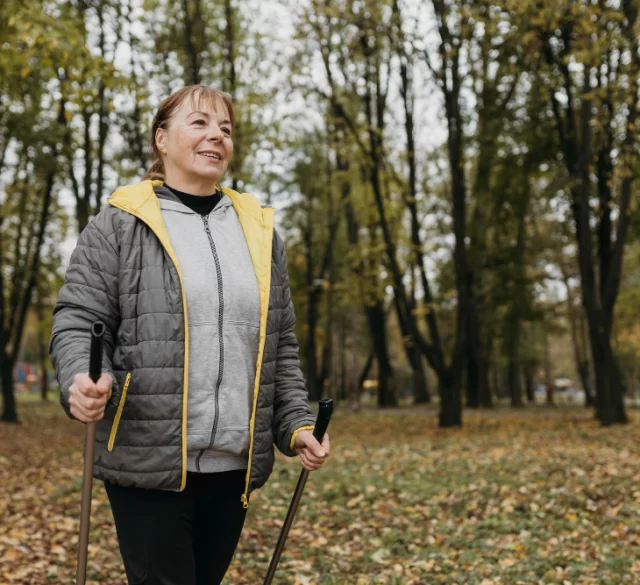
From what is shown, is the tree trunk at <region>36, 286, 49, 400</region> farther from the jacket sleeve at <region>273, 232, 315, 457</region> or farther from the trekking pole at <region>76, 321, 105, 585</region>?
the trekking pole at <region>76, 321, 105, 585</region>

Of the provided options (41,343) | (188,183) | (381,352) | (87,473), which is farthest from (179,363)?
(41,343)

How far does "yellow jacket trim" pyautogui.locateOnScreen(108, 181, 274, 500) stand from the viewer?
7.79ft

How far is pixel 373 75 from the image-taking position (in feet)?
61.3

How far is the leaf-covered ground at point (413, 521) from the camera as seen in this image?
5777 mm

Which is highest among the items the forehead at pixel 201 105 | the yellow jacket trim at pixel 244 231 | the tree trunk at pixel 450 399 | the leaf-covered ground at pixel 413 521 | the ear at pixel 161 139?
the forehead at pixel 201 105

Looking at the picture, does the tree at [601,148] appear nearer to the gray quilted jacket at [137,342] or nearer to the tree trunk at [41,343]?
the gray quilted jacket at [137,342]

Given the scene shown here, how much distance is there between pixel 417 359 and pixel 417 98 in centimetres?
1359

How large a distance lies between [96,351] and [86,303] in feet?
0.92

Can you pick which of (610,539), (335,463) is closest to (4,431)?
(335,463)

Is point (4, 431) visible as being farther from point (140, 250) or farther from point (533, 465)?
point (140, 250)

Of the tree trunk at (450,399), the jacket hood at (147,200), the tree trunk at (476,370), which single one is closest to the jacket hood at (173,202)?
the jacket hood at (147,200)

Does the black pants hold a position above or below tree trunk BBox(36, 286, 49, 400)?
below

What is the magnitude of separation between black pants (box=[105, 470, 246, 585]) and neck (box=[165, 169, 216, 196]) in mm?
975

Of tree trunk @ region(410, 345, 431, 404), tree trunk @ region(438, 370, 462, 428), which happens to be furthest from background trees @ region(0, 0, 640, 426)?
tree trunk @ region(410, 345, 431, 404)
